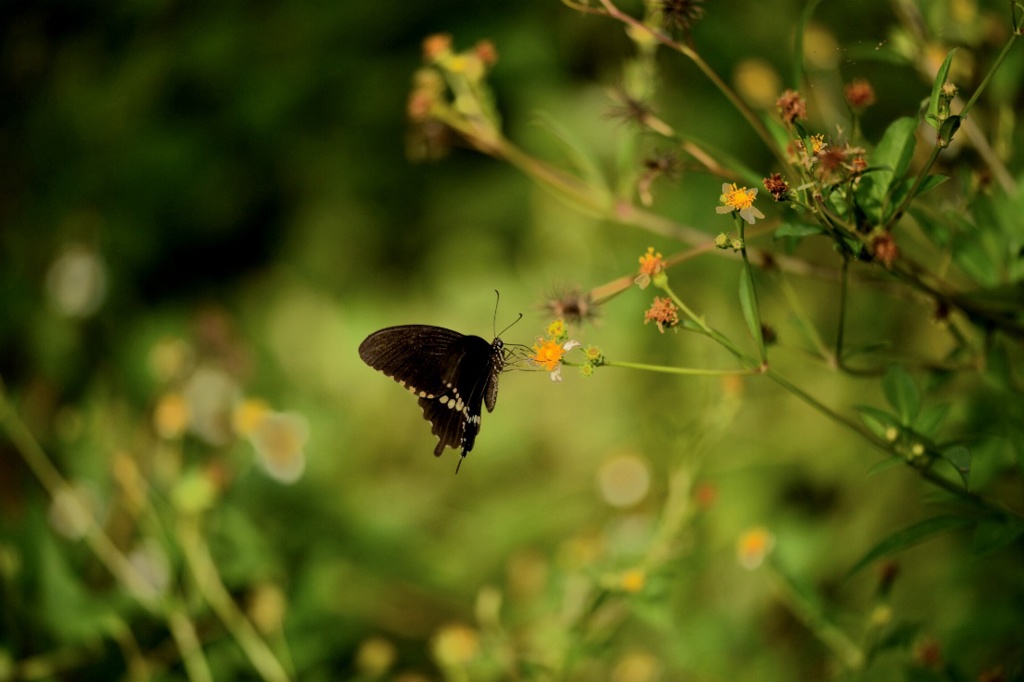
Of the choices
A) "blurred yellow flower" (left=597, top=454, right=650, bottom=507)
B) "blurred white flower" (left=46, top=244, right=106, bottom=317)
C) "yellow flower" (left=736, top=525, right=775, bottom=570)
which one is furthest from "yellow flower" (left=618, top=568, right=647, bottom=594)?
"blurred white flower" (left=46, top=244, right=106, bottom=317)

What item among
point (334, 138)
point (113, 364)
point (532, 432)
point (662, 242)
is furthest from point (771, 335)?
point (113, 364)

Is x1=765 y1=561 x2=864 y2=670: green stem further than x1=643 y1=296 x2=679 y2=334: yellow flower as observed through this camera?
Yes

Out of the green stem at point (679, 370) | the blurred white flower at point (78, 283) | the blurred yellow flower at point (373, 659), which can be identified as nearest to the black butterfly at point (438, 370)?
the green stem at point (679, 370)

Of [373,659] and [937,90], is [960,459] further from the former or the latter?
[373,659]

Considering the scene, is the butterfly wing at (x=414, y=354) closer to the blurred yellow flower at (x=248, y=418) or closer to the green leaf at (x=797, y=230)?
the green leaf at (x=797, y=230)

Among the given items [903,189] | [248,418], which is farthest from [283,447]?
[903,189]

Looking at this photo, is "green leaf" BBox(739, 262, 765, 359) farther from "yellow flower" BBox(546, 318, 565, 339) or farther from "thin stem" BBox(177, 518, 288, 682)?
"thin stem" BBox(177, 518, 288, 682)
